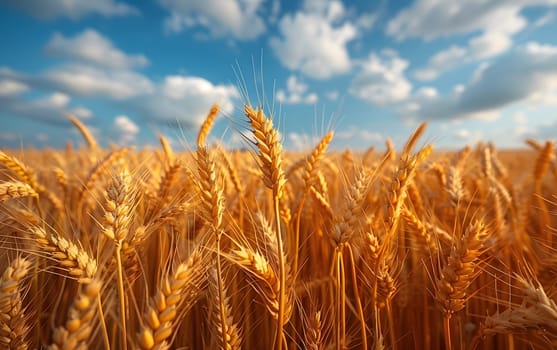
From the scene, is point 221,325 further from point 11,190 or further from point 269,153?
point 11,190

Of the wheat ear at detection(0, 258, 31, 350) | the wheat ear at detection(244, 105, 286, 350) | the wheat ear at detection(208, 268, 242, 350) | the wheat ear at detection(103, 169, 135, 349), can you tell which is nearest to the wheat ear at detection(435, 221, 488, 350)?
the wheat ear at detection(244, 105, 286, 350)

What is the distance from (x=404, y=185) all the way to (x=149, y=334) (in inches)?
36.9

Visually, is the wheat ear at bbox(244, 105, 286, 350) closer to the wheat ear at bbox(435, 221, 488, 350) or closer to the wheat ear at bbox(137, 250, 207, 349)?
the wheat ear at bbox(137, 250, 207, 349)

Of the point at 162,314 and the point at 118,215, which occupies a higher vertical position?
the point at 118,215

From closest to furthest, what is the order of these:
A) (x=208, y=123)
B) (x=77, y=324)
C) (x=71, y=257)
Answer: (x=77, y=324), (x=71, y=257), (x=208, y=123)

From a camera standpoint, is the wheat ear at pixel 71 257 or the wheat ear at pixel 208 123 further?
the wheat ear at pixel 208 123

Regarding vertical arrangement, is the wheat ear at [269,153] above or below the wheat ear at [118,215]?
above

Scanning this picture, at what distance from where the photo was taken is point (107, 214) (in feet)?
3.08

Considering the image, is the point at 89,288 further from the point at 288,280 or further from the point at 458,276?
the point at 458,276

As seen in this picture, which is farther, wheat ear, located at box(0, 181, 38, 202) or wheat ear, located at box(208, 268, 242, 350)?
wheat ear, located at box(0, 181, 38, 202)

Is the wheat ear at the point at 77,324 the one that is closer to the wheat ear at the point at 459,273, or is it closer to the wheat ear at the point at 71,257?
the wheat ear at the point at 71,257

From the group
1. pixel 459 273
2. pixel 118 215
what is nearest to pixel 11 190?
pixel 118 215

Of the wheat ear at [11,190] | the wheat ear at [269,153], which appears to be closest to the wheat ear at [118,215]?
the wheat ear at [269,153]

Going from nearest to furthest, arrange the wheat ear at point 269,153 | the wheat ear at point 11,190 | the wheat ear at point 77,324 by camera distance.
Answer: the wheat ear at point 77,324, the wheat ear at point 269,153, the wheat ear at point 11,190
